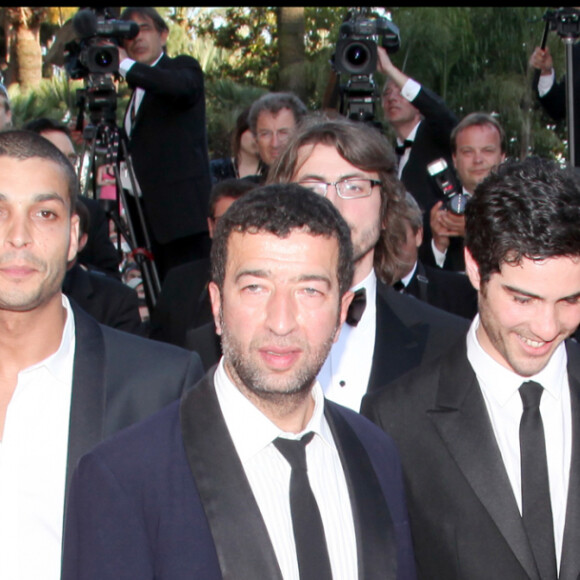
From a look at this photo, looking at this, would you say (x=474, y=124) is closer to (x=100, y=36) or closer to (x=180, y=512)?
(x=100, y=36)

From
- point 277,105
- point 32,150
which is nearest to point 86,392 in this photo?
point 32,150

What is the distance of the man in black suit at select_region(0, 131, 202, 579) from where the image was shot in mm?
2273

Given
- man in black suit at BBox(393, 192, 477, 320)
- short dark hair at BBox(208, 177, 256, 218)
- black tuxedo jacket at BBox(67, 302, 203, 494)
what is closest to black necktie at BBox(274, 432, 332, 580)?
black tuxedo jacket at BBox(67, 302, 203, 494)

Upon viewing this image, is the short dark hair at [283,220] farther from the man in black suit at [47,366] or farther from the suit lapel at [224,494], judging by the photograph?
the man in black suit at [47,366]

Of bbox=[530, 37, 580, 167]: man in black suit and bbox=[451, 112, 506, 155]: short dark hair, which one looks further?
bbox=[530, 37, 580, 167]: man in black suit

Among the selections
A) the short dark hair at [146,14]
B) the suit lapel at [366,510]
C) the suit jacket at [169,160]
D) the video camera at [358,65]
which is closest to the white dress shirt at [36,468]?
the suit lapel at [366,510]

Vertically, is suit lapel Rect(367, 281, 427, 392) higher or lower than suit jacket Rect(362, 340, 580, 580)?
higher

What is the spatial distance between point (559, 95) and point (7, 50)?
41.2 feet

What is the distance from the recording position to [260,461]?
202cm

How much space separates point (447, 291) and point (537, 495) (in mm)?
1923

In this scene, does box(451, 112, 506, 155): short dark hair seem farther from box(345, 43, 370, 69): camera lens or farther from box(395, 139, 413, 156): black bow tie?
box(345, 43, 370, 69): camera lens

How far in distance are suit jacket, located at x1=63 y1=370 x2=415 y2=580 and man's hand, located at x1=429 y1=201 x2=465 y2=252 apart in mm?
2935

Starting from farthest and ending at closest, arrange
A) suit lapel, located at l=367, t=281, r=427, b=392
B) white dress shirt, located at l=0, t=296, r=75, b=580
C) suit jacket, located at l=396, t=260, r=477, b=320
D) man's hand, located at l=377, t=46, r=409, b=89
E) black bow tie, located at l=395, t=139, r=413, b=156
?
black bow tie, located at l=395, t=139, r=413, b=156 < man's hand, located at l=377, t=46, r=409, b=89 < suit jacket, located at l=396, t=260, r=477, b=320 < suit lapel, located at l=367, t=281, r=427, b=392 < white dress shirt, located at l=0, t=296, r=75, b=580

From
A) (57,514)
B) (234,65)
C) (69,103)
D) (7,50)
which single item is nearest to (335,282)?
(57,514)
